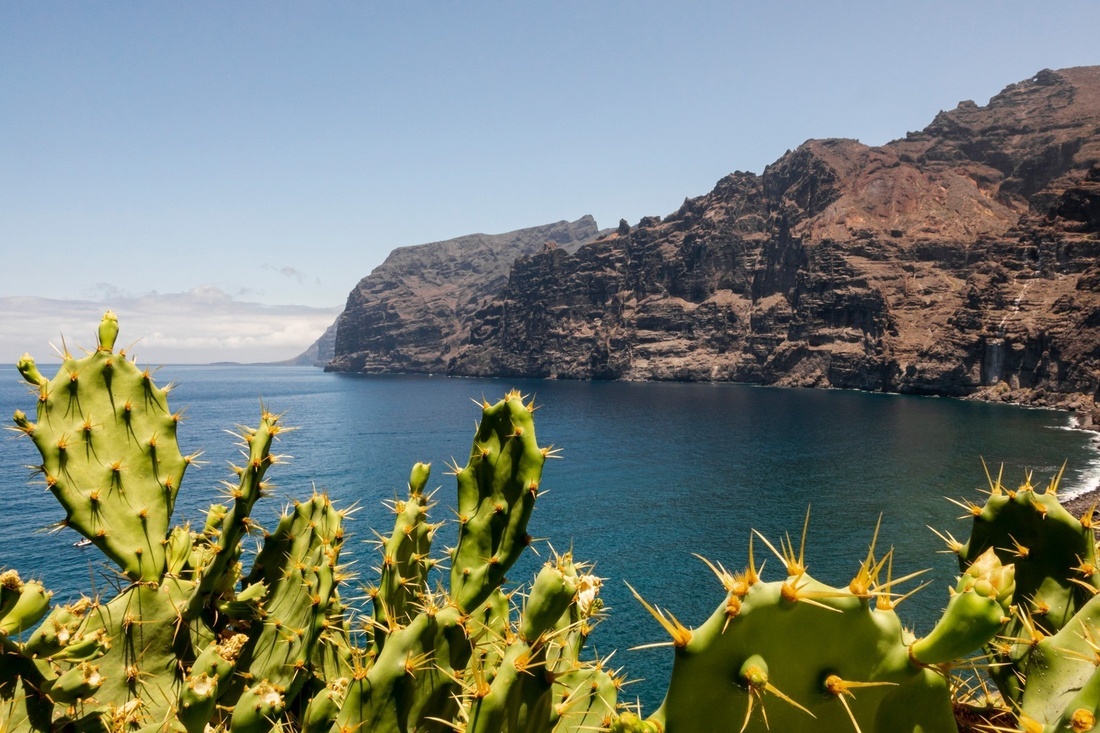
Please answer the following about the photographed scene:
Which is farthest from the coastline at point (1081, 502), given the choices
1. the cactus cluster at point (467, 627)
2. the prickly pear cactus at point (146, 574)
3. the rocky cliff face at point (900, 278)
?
the rocky cliff face at point (900, 278)

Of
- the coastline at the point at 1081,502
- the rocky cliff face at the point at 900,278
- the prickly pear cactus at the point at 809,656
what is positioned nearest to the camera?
the prickly pear cactus at the point at 809,656

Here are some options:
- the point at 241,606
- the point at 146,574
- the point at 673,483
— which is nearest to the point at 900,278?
the point at 673,483

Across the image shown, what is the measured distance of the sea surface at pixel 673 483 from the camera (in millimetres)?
29953

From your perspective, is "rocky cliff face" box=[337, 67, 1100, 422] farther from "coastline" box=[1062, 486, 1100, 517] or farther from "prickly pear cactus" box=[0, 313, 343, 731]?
"prickly pear cactus" box=[0, 313, 343, 731]

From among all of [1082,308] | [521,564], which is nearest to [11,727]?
[521,564]

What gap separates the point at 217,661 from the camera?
4.09 m

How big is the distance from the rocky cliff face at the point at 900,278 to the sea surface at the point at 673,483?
17.8 m

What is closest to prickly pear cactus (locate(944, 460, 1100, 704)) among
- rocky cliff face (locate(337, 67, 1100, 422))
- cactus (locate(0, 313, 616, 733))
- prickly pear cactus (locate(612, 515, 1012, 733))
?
prickly pear cactus (locate(612, 515, 1012, 733))

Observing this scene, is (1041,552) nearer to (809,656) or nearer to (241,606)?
(809,656)

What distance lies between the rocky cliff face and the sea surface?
703 inches

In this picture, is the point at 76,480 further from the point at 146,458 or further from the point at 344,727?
the point at 344,727

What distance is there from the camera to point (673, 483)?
5250cm

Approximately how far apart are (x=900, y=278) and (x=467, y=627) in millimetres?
162074

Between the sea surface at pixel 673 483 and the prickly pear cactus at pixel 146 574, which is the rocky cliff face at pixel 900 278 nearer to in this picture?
the sea surface at pixel 673 483
